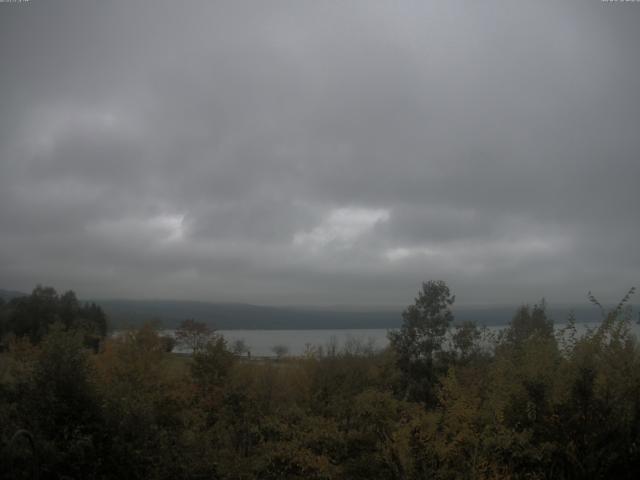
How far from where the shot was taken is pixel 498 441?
11.2 meters

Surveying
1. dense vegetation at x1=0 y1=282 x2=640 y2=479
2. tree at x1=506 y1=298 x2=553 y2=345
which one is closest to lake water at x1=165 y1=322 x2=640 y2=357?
tree at x1=506 y1=298 x2=553 y2=345

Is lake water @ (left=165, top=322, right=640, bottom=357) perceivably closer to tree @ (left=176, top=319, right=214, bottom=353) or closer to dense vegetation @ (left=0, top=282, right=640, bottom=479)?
tree @ (left=176, top=319, right=214, bottom=353)

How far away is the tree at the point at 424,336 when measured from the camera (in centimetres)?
2736

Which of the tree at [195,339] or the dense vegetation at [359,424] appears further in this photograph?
the tree at [195,339]

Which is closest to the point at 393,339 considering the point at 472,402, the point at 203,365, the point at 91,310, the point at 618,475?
the point at 203,365

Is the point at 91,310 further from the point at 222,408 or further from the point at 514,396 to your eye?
the point at 514,396

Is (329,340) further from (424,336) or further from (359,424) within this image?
(359,424)

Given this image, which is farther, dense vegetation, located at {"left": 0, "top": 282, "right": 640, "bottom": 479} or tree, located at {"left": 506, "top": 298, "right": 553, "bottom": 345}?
tree, located at {"left": 506, "top": 298, "right": 553, "bottom": 345}

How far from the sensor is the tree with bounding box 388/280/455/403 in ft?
89.8

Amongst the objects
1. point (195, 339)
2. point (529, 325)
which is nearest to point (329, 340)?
point (195, 339)

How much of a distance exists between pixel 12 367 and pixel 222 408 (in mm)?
6892

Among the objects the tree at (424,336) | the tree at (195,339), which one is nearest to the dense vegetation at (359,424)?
the tree at (195,339)

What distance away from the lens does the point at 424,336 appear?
2825 centimetres

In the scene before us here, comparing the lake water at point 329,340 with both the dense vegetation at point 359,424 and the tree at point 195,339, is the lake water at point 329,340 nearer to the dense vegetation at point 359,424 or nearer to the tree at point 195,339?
the tree at point 195,339
